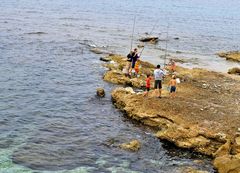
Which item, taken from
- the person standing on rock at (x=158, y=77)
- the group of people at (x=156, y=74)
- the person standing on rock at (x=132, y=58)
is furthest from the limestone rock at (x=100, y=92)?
the person standing on rock at (x=132, y=58)

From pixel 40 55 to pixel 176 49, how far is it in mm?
19724

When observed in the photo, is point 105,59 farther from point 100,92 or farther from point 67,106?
point 67,106

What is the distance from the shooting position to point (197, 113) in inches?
985

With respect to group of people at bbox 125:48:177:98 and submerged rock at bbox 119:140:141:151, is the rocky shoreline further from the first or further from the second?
submerged rock at bbox 119:140:141:151

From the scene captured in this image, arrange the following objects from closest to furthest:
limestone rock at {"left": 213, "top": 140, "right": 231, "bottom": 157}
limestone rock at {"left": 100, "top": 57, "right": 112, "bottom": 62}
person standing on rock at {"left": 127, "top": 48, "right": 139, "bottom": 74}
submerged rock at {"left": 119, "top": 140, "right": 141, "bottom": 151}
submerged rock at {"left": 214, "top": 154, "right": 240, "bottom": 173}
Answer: submerged rock at {"left": 214, "top": 154, "right": 240, "bottom": 173}
limestone rock at {"left": 213, "top": 140, "right": 231, "bottom": 157}
submerged rock at {"left": 119, "top": 140, "right": 141, "bottom": 151}
person standing on rock at {"left": 127, "top": 48, "right": 139, "bottom": 74}
limestone rock at {"left": 100, "top": 57, "right": 112, "bottom": 62}

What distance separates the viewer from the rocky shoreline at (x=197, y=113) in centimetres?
2178

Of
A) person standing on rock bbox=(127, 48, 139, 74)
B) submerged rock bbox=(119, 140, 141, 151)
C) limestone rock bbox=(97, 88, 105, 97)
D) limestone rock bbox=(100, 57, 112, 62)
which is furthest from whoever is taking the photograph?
limestone rock bbox=(100, 57, 112, 62)

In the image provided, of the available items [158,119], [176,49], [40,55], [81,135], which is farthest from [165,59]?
[81,135]

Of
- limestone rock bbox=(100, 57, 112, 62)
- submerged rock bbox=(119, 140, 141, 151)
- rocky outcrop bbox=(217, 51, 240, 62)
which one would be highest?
rocky outcrop bbox=(217, 51, 240, 62)

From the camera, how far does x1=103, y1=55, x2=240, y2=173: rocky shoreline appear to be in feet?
71.5

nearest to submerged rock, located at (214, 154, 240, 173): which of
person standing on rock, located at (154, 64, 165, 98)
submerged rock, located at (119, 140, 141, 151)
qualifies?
submerged rock, located at (119, 140, 141, 151)

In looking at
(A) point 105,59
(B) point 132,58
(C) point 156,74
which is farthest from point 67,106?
(A) point 105,59

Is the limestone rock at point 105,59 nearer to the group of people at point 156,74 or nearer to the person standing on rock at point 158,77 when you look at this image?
the group of people at point 156,74

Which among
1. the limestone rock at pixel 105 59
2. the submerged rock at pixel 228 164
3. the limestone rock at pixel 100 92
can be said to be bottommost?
the submerged rock at pixel 228 164
